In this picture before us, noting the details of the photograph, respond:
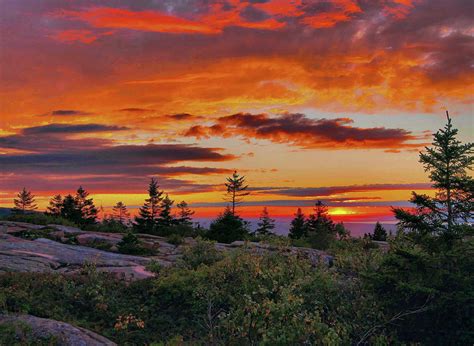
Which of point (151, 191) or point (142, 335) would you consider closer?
point (142, 335)

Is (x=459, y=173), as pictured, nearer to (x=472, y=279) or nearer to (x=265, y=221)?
(x=472, y=279)

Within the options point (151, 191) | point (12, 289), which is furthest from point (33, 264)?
point (151, 191)

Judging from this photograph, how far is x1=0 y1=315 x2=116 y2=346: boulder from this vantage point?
10.9 metres

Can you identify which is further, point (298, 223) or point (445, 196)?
point (298, 223)

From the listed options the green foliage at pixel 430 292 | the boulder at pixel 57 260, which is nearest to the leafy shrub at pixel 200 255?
the boulder at pixel 57 260

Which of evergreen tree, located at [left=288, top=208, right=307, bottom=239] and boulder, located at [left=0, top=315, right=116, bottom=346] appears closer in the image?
boulder, located at [left=0, top=315, right=116, bottom=346]

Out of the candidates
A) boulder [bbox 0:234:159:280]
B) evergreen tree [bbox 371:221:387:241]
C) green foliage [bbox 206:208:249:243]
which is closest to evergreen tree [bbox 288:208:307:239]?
evergreen tree [bbox 371:221:387:241]

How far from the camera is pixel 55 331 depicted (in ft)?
36.5

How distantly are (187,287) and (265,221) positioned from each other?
166 ft

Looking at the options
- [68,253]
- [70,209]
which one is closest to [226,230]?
[68,253]

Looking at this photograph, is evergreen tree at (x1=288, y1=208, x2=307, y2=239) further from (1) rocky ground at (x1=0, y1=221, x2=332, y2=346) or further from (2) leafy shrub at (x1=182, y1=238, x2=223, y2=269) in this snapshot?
(2) leafy shrub at (x1=182, y1=238, x2=223, y2=269)

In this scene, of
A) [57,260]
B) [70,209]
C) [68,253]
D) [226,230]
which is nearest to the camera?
[57,260]

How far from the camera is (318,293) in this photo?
13.6 m

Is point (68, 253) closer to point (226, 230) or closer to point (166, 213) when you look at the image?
point (226, 230)
